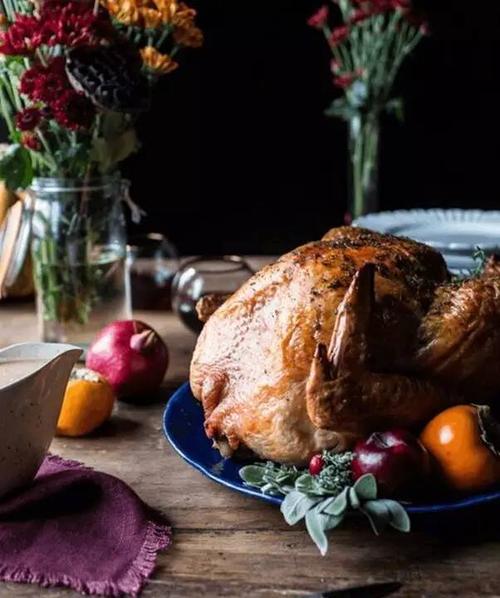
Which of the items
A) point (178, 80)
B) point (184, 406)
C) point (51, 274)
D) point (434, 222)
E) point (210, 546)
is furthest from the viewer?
point (178, 80)

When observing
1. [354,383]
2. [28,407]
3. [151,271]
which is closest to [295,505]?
[354,383]

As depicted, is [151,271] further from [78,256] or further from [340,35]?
[340,35]

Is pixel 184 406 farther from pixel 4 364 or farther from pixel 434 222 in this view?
pixel 434 222

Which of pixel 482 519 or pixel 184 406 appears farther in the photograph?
pixel 184 406

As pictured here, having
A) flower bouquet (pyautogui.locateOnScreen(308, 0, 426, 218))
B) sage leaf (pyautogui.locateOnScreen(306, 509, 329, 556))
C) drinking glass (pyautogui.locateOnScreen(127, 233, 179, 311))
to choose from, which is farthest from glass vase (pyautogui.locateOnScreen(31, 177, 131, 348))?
flower bouquet (pyautogui.locateOnScreen(308, 0, 426, 218))

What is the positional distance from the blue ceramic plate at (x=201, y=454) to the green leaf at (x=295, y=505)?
0.03 meters

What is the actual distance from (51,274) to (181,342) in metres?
0.26

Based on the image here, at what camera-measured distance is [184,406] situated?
1.35 m

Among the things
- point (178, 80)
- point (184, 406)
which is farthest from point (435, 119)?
point (184, 406)

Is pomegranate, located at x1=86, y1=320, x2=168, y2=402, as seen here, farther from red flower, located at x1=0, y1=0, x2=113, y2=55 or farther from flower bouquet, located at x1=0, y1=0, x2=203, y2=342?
red flower, located at x1=0, y1=0, x2=113, y2=55

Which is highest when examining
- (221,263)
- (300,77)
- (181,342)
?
(300,77)

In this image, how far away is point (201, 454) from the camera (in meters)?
1.21

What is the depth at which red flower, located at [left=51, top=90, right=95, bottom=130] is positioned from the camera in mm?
1476

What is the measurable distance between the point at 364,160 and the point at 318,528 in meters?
1.80
